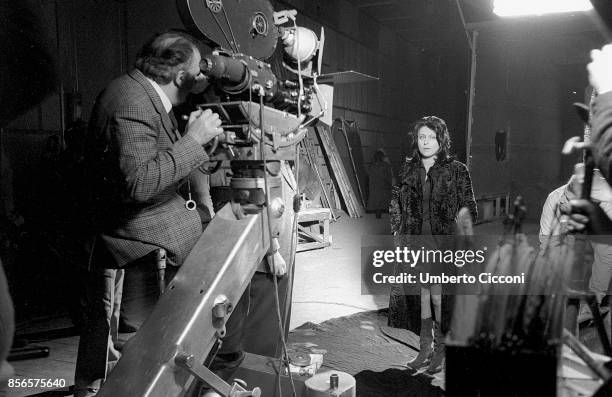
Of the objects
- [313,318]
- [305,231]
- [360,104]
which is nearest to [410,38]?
[360,104]

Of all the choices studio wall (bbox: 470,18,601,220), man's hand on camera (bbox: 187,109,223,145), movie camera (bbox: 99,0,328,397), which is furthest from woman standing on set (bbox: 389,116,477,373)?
studio wall (bbox: 470,18,601,220)

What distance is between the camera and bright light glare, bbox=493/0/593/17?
2586mm

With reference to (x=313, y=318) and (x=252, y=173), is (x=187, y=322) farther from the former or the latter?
(x=313, y=318)

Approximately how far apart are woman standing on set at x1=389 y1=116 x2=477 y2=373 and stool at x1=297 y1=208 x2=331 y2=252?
8.98 ft

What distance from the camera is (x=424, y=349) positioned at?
8.71 ft

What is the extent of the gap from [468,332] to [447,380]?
0.09m

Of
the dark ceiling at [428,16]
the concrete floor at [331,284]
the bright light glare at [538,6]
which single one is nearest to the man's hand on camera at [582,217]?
the bright light glare at [538,6]

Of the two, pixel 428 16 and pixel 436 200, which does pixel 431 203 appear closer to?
pixel 436 200

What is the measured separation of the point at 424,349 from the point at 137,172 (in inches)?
74.2

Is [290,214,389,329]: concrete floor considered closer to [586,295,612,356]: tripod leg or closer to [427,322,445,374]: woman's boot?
[427,322,445,374]: woman's boot

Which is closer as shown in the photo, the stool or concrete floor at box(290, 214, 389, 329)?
concrete floor at box(290, 214, 389, 329)

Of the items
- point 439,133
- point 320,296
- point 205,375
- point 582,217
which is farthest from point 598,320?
point 320,296

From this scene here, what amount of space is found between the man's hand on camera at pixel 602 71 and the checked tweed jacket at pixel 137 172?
99cm

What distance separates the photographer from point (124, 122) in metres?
1.40
